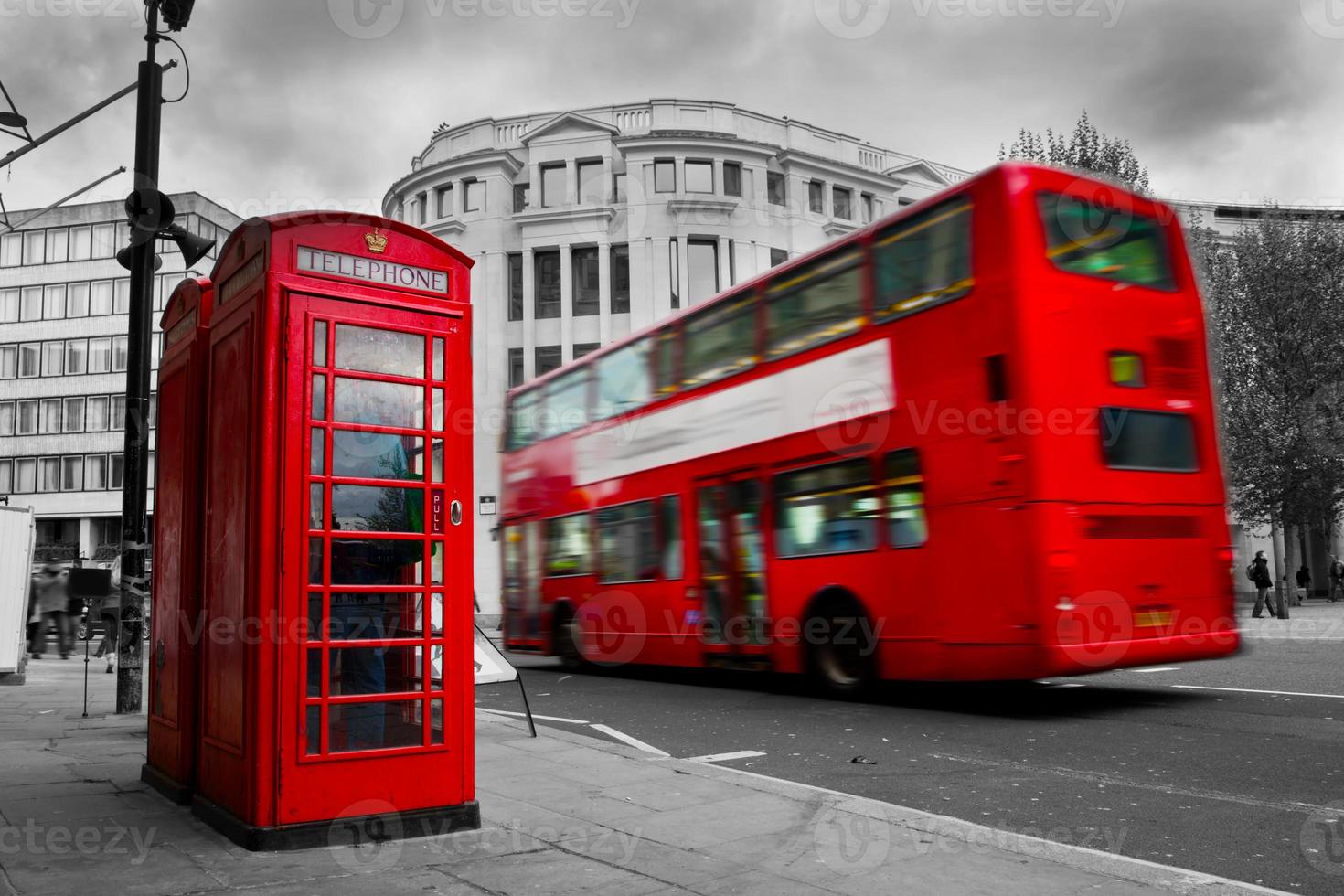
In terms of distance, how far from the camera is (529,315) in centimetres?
3891

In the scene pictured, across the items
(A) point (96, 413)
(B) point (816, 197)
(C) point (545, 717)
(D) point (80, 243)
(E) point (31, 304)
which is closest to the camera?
(C) point (545, 717)

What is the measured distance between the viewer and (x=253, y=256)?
5262mm

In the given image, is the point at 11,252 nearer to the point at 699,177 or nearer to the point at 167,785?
the point at 699,177

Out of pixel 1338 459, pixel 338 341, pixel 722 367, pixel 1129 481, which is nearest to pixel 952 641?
pixel 1129 481

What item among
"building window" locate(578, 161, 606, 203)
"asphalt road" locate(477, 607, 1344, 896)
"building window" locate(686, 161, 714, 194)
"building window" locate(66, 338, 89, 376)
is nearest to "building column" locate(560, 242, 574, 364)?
"building window" locate(578, 161, 606, 203)

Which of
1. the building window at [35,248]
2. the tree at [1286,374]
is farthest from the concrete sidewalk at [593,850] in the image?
the building window at [35,248]

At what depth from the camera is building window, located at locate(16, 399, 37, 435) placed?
54031 millimetres

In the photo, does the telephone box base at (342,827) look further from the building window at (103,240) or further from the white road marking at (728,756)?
the building window at (103,240)

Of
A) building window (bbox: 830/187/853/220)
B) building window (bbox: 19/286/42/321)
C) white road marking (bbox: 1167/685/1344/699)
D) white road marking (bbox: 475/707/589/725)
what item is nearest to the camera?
white road marking (bbox: 1167/685/1344/699)

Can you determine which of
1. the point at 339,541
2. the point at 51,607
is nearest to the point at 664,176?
the point at 51,607

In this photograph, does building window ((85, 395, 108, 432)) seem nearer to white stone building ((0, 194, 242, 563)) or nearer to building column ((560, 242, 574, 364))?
white stone building ((0, 194, 242, 563))

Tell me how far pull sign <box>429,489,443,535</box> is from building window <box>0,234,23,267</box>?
59.8 metres

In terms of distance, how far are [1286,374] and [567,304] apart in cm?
2230

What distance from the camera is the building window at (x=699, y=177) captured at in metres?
38.8
